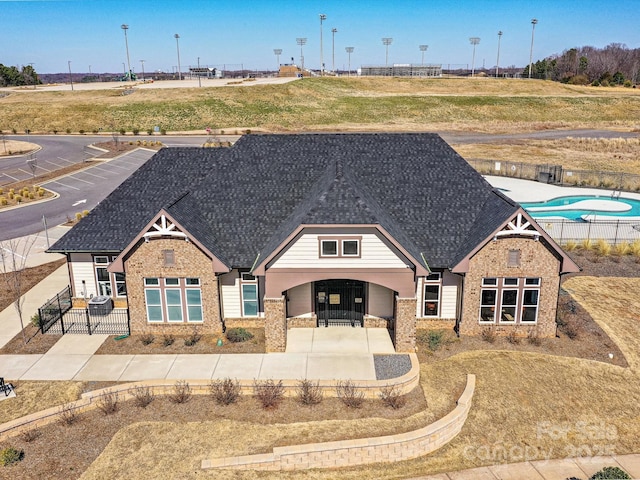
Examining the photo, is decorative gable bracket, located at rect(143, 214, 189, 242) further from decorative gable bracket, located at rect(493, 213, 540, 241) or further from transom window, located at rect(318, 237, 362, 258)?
decorative gable bracket, located at rect(493, 213, 540, 241)

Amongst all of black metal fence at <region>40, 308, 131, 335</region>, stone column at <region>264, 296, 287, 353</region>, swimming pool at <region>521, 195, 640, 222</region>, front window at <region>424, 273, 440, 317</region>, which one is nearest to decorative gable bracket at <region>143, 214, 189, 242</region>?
black metal fence at <region>40, 308, 131, 335</region>

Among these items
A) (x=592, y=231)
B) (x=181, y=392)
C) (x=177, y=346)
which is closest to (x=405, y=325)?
(x=181, y=392)

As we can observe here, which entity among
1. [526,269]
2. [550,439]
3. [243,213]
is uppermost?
[243,213]

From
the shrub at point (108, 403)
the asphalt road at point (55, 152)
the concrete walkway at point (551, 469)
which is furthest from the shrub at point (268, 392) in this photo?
the asphalt road at point (55, 152)

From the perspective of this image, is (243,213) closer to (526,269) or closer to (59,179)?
(526,269)

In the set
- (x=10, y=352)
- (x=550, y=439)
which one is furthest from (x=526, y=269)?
(x=10, y=352)

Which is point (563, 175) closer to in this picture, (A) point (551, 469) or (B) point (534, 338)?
(B) point (534, 338)

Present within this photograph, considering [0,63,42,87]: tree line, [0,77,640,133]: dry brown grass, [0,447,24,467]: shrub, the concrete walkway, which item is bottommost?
the concrete walkway

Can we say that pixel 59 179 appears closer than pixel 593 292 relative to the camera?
No
